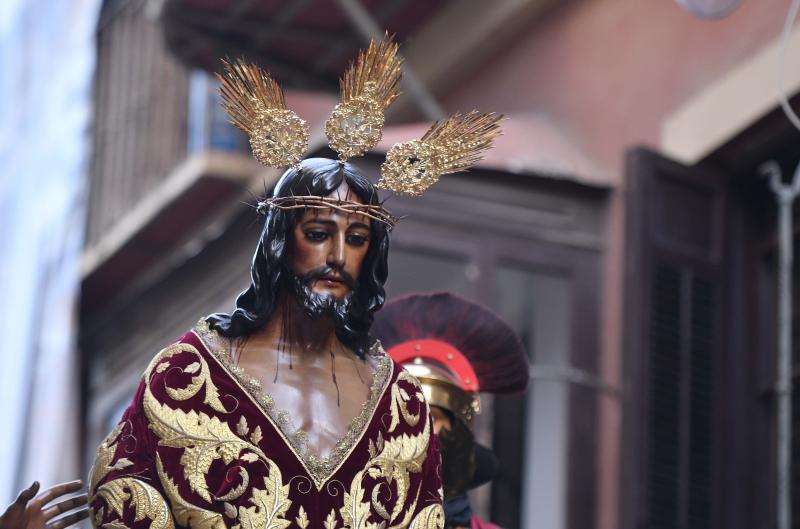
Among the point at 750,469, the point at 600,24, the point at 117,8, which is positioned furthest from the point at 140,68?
the point at 750,469

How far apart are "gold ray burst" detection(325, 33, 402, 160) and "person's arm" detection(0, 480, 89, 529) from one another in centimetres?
107

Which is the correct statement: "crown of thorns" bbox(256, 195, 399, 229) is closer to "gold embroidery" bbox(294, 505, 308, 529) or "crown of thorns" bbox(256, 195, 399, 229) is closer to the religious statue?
the religious statue

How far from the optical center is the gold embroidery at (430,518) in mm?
5160

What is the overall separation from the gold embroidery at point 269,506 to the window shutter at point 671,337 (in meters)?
4.54

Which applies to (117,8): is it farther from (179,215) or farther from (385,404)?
(385,404)

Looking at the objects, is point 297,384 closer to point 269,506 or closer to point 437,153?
point 269,506

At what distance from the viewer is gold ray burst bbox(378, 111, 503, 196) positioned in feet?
17.8

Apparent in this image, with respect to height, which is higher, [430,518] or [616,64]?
[616,64]

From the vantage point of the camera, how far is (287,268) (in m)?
5.18

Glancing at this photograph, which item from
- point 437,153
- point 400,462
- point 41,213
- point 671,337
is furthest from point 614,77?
point 400,462

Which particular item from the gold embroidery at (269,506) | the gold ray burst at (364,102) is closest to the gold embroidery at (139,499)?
the gold embroidery at (269,506)

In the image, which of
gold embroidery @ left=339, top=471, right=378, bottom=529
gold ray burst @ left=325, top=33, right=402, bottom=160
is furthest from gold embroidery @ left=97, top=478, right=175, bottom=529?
gold ray burst @ left=325, top=33, right=402, bottom=160

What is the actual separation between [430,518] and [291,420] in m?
0.42

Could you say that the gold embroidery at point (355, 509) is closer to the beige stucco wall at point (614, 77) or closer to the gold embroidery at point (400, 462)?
the gold embroidery at point (400, 462)
